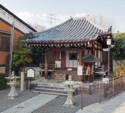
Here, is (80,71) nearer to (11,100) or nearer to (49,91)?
(49,91)

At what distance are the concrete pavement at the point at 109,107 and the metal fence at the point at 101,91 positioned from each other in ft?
1.23

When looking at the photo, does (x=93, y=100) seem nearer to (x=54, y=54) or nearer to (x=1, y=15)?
(x=54, y=54)

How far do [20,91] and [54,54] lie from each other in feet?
16.1

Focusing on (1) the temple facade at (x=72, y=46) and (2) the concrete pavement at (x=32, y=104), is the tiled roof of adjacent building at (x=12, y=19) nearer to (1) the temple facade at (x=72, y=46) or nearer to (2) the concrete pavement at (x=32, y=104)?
(1) the temple facade at (x=72, y=46)

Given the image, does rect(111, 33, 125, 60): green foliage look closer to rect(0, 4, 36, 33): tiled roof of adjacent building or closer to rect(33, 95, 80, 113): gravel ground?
rect(0, 4, 36, 33): tiled roof of adjacent building

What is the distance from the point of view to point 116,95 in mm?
16828

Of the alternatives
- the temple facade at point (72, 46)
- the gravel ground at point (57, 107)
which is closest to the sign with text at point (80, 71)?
the temple facade at point (72, 46)

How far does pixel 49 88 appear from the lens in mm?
19000

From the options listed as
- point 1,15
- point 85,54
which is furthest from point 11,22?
point 85,54

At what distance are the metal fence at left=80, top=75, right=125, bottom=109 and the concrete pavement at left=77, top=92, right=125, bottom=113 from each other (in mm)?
375

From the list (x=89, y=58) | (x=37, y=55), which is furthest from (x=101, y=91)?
(x=37, y=55)

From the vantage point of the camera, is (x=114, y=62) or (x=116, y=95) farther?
(x=114, y=62)

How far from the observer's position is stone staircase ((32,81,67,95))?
18219 millimetres

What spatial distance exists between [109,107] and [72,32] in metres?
9.99
